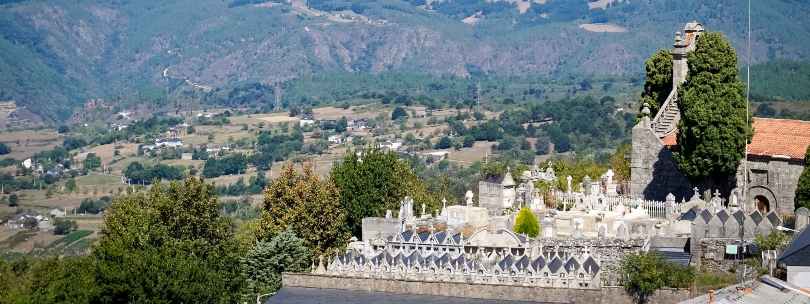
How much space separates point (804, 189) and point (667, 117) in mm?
9788

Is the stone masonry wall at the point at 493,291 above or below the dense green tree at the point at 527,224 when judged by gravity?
below

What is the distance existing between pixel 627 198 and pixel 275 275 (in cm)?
1489

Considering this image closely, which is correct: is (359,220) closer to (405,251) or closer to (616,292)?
(405,251)

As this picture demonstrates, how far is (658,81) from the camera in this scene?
66.2 metres

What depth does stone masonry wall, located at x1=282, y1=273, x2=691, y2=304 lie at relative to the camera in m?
44.7

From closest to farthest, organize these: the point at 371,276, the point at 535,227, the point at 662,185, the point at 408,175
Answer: the point at 371,276 → the point at 535,227 → the point at 662,185 → the point at 408,175

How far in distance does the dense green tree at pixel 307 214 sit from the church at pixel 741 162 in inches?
484

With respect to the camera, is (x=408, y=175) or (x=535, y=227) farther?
(x=408, y=175)

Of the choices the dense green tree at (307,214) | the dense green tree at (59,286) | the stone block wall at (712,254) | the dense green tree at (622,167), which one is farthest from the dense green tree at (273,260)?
the dense green tree at (622,167)

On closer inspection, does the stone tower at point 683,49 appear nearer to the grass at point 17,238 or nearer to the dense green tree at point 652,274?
the dense green tree at point 652,274

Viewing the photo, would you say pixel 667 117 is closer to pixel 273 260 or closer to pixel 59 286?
pixel 273 260

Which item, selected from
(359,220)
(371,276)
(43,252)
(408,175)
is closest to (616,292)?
(371,276)

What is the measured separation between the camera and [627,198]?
61438mm

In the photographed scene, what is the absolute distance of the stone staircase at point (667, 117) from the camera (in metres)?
63.4
